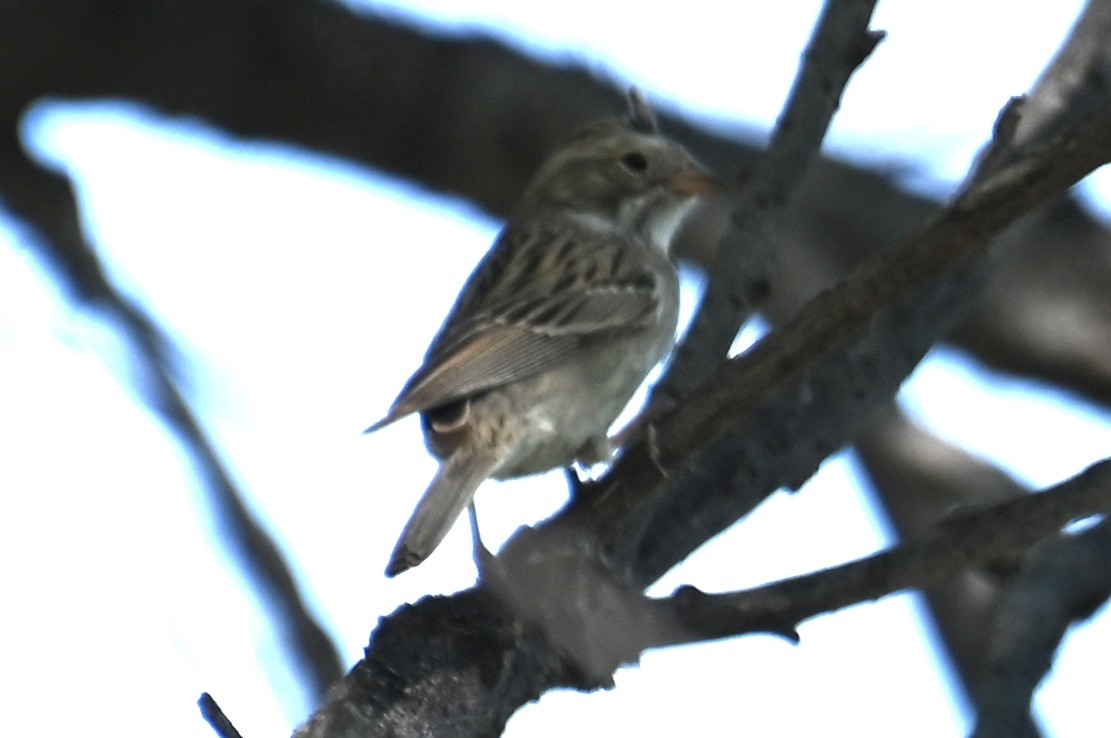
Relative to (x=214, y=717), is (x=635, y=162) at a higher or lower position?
lower

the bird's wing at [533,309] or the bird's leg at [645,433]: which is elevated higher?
the bird's leg at [645,433]

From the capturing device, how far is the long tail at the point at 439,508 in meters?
4.77

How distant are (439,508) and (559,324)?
5.04ft

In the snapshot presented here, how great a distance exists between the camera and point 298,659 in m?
4.96

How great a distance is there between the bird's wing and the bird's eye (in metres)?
0.29

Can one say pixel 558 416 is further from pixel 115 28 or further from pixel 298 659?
pixel 115 28

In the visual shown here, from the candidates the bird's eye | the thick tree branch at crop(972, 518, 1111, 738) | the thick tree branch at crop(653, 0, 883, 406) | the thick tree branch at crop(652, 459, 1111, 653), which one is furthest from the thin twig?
the bird's eye

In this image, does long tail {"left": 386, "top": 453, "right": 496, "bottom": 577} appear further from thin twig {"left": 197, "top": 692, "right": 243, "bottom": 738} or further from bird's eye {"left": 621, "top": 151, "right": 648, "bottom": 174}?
bird's eye {"left": 621, "top": 151, "right": 648, "bottom": 174}

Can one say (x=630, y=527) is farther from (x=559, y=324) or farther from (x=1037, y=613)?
(x=559, y=324)

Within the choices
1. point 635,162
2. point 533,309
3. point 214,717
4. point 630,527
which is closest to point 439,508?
point 630,527

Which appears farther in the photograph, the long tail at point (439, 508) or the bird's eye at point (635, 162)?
the bird's eye at point (635, 162)

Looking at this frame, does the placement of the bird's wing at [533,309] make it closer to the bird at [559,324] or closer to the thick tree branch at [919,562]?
the bird at [559,324]

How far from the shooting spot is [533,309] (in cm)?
663

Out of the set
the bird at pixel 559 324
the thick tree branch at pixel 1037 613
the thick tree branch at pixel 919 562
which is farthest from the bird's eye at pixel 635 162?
the thick tree branch at pixel 919 562
